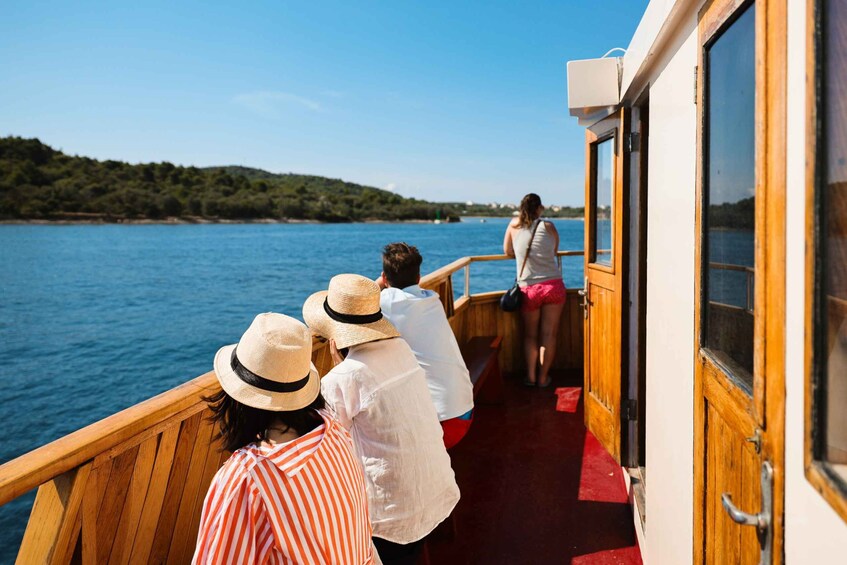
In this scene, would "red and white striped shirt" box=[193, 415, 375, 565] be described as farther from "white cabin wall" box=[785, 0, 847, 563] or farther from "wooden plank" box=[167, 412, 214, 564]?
"white cabin wall" box=[785, 0, 847, 563]

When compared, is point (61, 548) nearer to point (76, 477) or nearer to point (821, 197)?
point (76, 477)

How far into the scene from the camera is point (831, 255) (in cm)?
83

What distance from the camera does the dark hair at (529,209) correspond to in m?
4.95

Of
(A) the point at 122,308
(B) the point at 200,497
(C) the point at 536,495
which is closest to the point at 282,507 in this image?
(B) the point at 200,497

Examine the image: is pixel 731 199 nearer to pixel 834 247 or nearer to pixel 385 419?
pixel 834 247

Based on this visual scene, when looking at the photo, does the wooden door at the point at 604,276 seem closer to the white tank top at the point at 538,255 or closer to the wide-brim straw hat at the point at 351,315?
the white tank top at the point at 538,255

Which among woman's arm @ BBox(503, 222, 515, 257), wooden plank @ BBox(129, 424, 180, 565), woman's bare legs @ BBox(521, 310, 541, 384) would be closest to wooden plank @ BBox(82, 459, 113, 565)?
wooden plank @ BBox(129, 424, 180, 565)

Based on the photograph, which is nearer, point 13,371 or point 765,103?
point 765,103

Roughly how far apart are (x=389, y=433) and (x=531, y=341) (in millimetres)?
3295

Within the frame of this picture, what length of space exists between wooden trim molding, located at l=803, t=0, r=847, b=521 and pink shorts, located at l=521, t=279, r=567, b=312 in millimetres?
4183

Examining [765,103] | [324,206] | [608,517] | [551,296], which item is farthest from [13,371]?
[324,206]

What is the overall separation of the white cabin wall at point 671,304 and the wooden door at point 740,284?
0.14 metres

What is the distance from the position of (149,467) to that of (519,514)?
197 centimetres

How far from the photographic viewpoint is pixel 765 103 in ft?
3.48
